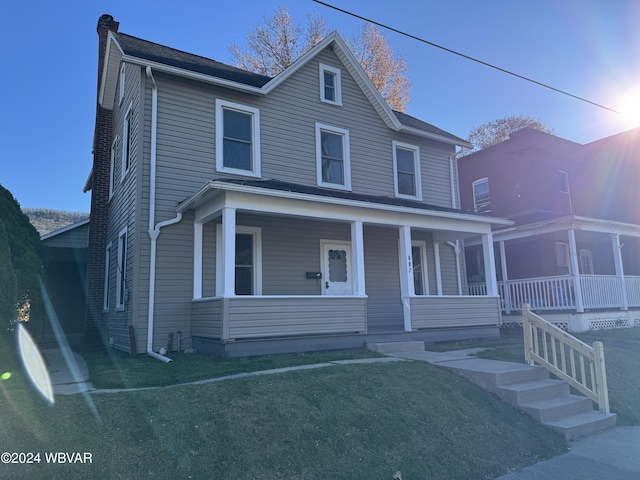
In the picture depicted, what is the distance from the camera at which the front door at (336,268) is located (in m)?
11.4

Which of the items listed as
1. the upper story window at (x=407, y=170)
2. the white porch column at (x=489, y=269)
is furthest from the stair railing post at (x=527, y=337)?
the upper story window at (x=407, y=170)

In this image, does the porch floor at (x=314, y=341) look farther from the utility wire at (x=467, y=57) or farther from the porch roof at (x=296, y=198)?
the utility wire at (x=467, y=57)

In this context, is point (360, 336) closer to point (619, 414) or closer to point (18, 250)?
point (619, 414)

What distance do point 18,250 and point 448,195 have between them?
1140 centimetres

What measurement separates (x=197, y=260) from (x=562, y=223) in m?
11.0

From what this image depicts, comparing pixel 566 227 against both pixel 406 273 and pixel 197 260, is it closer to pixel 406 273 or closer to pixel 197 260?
pixel 406 273

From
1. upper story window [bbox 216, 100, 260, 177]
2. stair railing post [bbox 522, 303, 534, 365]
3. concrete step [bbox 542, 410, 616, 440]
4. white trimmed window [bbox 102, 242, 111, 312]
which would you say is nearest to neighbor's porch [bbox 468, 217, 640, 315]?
→ stair railing post [bbox 522, 303, 534, 365]

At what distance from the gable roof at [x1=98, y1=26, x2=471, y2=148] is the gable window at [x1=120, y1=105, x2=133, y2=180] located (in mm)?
1546

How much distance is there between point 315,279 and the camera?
1117cm

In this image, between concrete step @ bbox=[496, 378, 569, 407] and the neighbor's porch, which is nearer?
concrete step @ bbox=[496, 378, 569, 407]

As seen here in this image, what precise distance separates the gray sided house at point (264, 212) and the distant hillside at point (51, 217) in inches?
639

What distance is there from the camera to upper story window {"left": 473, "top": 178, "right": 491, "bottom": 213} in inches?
789

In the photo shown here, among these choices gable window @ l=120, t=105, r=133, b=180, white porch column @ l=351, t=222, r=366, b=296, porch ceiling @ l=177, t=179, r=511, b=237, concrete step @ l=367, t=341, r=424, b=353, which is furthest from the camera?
gable window @ l=120, t=105, r=133, b=180

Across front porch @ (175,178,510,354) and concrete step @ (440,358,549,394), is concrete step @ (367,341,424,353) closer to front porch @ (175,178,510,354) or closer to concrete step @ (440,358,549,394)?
front porch @ (175,178,510,354)
